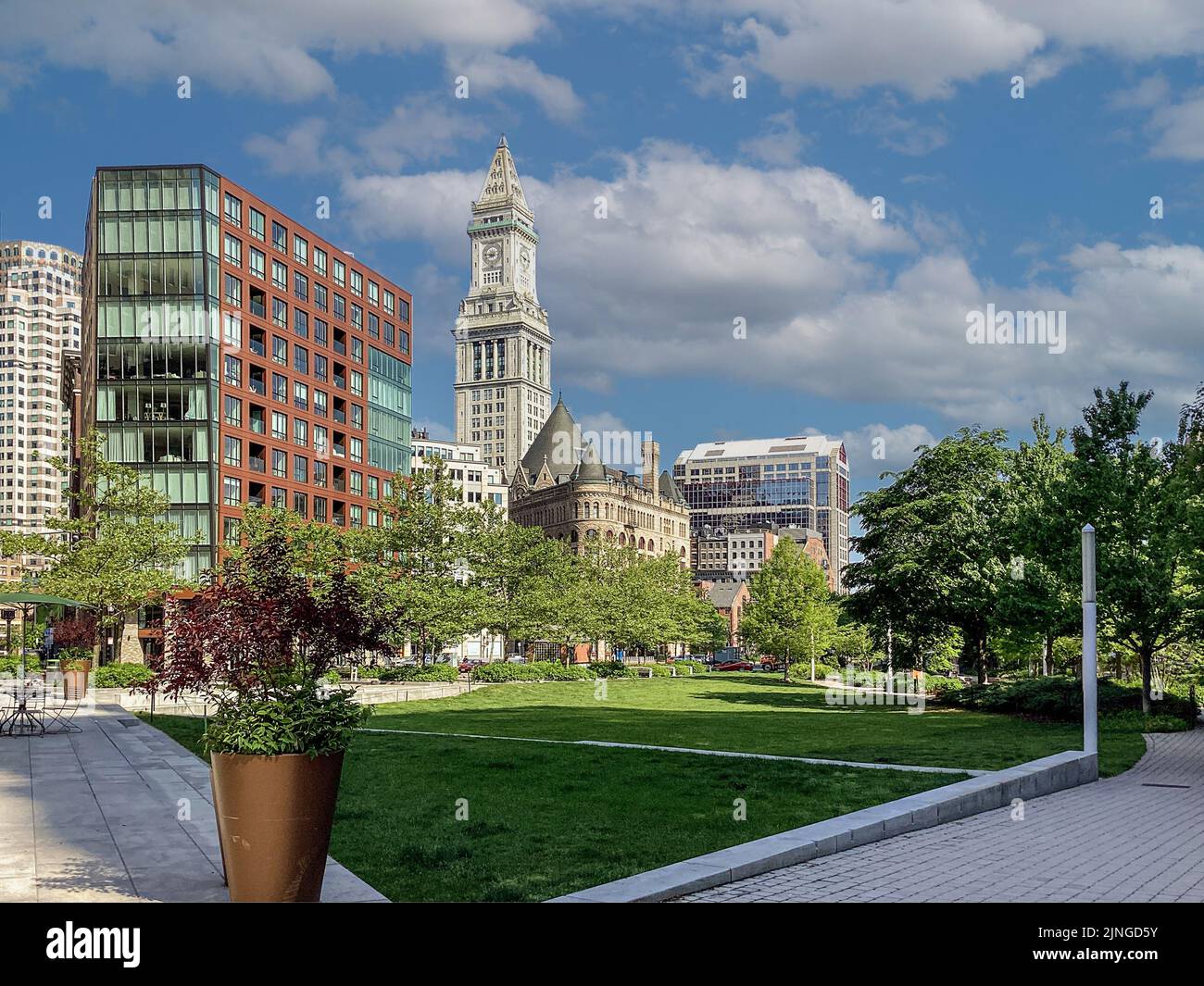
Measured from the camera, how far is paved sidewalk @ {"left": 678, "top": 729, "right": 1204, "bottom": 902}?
352 inches

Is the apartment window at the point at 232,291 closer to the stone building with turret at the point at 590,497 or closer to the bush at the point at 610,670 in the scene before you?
the bush at the point at 610,670

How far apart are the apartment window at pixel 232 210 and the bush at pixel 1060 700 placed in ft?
193

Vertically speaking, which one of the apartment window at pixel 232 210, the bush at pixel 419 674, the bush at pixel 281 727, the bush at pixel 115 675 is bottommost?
the bush at pixel 419 674

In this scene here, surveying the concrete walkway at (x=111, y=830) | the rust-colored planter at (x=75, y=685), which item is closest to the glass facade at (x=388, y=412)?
the rust-colored planter at (x=75, y=685)

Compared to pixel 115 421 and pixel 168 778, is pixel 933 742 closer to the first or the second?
pixel 168 778

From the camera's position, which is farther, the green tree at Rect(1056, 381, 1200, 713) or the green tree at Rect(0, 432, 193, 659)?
the green tree at Rect(0, 432, 193, 659)

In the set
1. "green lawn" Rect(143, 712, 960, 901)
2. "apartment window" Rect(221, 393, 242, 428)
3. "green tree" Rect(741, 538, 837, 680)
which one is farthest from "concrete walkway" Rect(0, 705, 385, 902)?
"apartment window" Rect(221, 393, 242, 428)

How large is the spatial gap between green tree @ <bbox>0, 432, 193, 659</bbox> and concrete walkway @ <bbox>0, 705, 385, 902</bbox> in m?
28.9

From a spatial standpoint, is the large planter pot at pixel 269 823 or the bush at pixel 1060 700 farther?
the bush at pixel 1060 700

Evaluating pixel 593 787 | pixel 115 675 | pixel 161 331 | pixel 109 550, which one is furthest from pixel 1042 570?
pixel 161 331

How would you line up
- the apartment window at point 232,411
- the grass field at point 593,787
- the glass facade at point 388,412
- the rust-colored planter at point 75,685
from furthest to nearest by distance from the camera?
the glass facade at point 388,412
the apartment window at point 232,411
the rust-colored planter at point 75,685
the grass field at point 593,787

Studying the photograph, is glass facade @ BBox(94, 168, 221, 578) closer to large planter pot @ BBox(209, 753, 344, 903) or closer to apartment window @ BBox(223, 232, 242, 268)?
apartment window @ BBox(223, 232, 242, 268)

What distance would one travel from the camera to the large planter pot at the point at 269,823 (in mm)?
7586
